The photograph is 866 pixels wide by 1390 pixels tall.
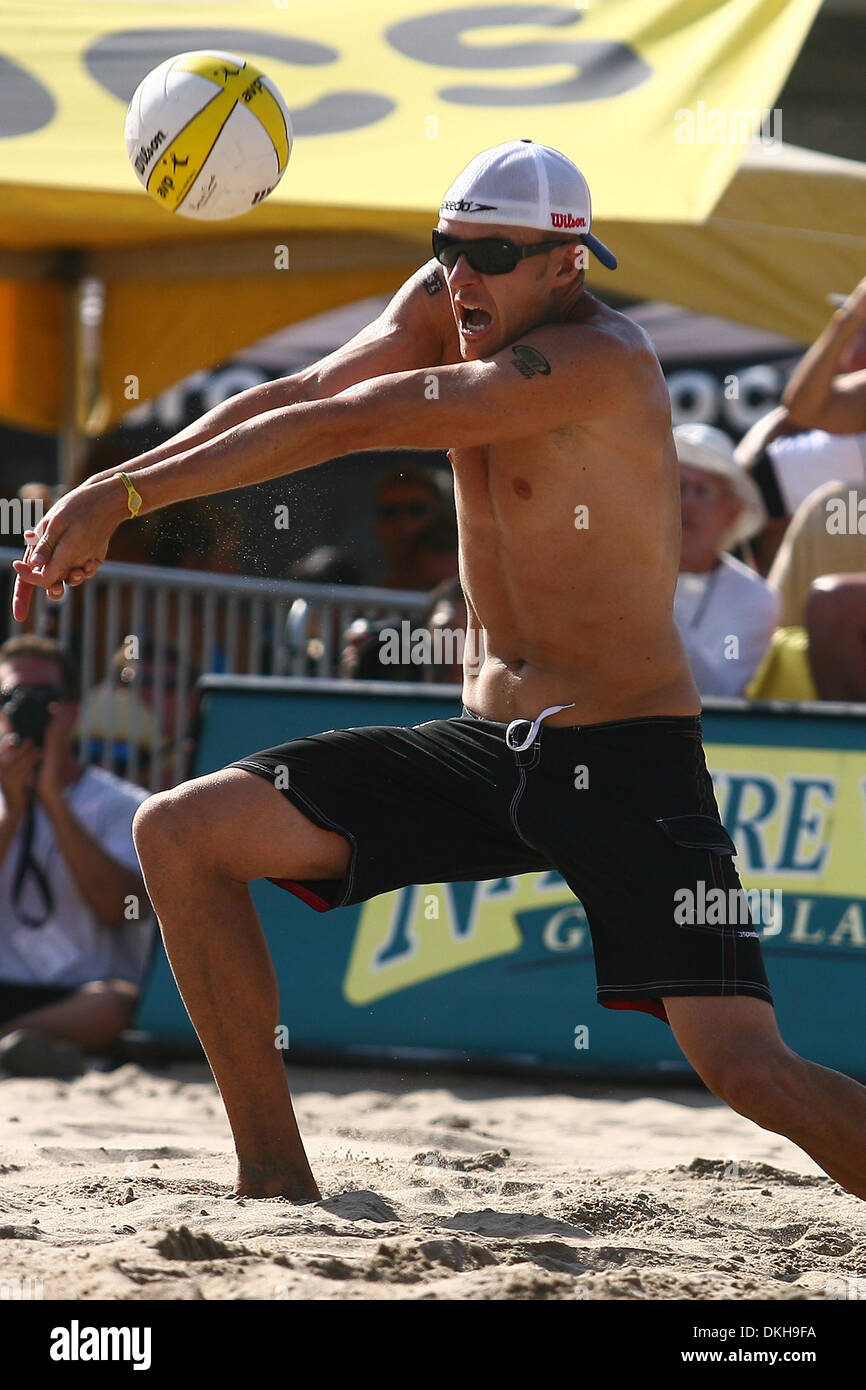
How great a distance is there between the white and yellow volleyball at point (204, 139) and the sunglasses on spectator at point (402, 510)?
10.1 ft

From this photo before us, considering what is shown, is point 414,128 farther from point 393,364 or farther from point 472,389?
point 472,389

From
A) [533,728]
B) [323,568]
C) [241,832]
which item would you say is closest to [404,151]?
[323,568]

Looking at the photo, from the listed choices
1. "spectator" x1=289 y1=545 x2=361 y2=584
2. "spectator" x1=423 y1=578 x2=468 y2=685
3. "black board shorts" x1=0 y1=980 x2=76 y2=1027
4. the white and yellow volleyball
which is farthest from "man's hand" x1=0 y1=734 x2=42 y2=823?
the white and yellow volleyball

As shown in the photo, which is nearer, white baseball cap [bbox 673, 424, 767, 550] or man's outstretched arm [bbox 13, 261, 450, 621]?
man's outstretched arm [bbox 13, 261, 450, 621]

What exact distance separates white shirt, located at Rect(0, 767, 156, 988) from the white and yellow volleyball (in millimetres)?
2506

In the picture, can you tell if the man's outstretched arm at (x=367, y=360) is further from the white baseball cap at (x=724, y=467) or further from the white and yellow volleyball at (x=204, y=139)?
the white baseball cap at (x=724, y=467)

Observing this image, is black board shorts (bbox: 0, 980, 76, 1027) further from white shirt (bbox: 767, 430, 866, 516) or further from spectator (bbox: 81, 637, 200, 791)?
white shirt (bbox: 767, 430, 866, 516)

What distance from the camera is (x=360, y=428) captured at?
120 inches

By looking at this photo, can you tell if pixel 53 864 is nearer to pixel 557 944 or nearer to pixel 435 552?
pixel 557 944

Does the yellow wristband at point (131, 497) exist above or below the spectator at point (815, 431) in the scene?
below

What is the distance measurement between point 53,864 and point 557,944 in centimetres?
190

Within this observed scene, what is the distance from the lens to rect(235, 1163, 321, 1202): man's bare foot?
3.54 metres

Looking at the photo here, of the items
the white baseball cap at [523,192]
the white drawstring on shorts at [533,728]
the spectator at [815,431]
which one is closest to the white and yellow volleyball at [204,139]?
the white baseball cap at [523,192]

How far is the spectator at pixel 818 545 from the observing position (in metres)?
6.28
